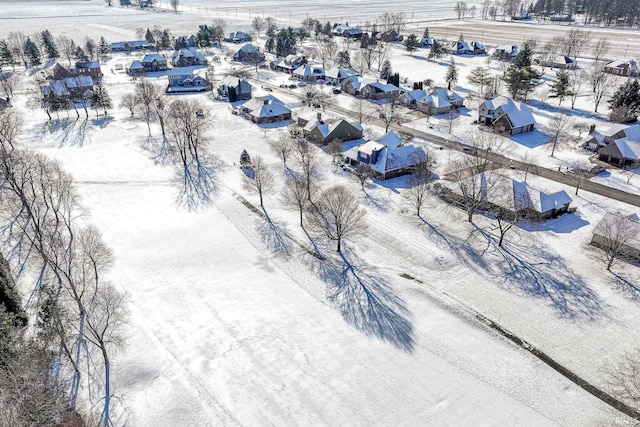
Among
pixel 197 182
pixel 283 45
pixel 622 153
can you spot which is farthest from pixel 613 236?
pixel 283 45

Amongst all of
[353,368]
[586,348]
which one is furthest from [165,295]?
[586,348]

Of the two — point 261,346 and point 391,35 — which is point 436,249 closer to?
point 261,346

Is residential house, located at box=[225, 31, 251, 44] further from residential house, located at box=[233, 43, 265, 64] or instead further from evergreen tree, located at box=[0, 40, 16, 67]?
evergreen tree, located at box=[0, 40, 16, 67]

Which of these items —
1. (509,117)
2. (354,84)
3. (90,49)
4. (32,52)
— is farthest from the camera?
(90,49)

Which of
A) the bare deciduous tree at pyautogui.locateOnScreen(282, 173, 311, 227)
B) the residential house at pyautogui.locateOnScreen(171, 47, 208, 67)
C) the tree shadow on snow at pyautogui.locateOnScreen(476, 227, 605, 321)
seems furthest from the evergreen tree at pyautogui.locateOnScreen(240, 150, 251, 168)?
the residential house at pyautogui.locateOnScreen(171, 47, 208, 67)

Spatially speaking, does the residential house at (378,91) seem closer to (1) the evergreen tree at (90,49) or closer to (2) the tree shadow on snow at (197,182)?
(2) the tree shadow on snow at (197,182)

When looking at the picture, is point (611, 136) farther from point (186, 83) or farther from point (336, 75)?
point (186, 83)

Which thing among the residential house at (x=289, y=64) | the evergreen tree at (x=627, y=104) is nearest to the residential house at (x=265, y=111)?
the residential house at (x=289, y=64)
